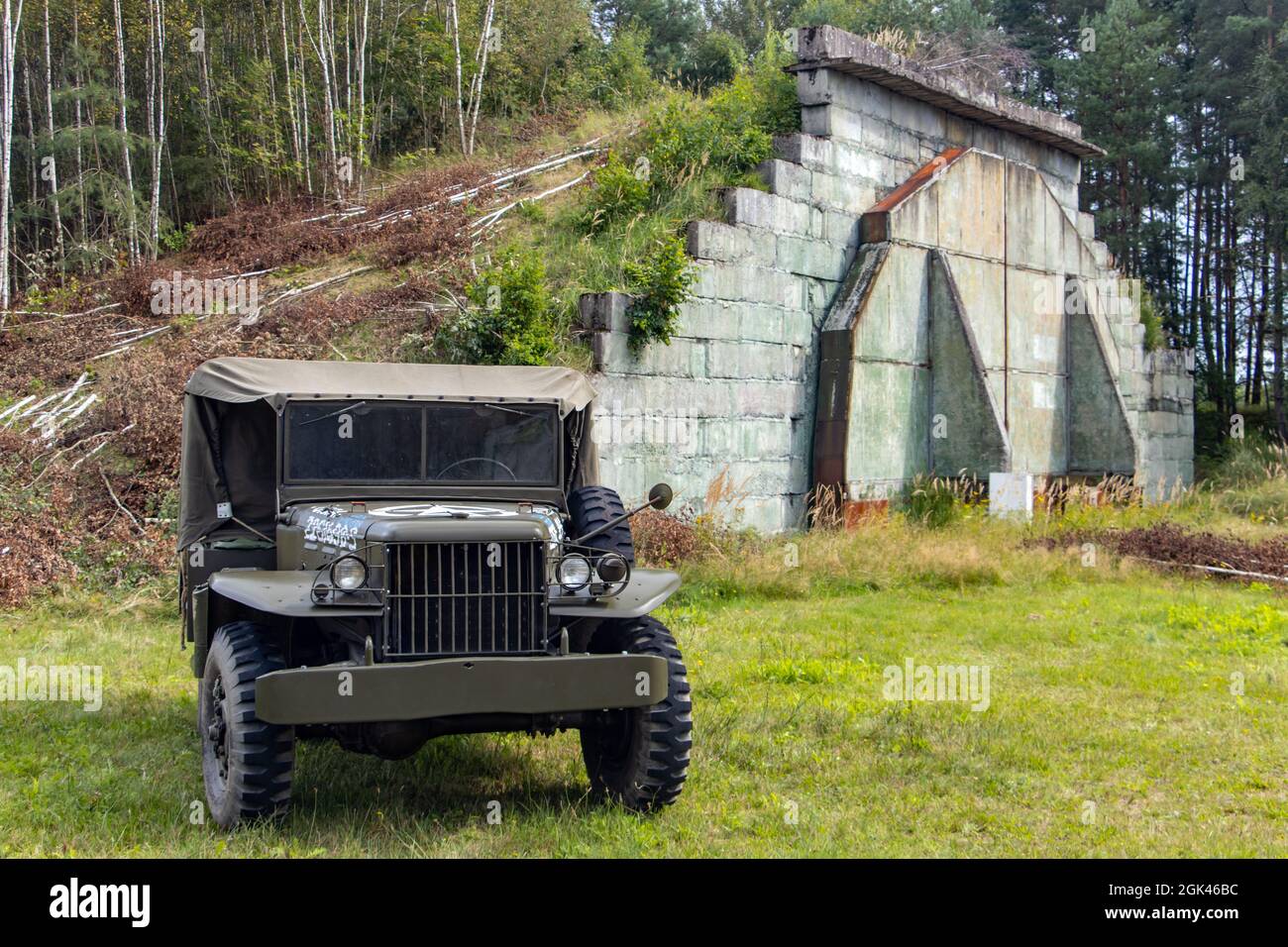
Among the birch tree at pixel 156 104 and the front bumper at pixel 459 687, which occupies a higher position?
the birch tree at pixel 156 104

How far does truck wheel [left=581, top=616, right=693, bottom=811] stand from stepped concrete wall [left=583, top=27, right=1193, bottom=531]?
690 centimetres

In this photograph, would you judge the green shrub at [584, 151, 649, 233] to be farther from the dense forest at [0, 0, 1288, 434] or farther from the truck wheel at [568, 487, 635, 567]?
the truck wheel at [568, 487, 635, 567]

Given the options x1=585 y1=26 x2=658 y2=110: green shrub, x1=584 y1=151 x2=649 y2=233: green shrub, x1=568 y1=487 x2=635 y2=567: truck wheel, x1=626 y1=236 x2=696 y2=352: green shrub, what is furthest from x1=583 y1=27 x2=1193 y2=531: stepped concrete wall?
x1=585 y1=26 x2=658 y2=110: green shrub

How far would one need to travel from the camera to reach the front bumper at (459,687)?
17.6 ft

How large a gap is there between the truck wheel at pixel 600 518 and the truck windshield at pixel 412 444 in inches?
8.6

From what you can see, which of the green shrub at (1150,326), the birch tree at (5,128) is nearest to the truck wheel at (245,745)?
the birch tree at (5,128)

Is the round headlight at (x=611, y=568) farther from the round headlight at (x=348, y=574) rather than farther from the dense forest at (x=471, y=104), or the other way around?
the dense forest at (x=471, y=104)

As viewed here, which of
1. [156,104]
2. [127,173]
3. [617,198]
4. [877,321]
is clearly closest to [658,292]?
[617,198]

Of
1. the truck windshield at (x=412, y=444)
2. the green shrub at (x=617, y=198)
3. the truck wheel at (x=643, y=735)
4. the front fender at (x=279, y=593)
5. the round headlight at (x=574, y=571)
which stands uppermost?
the green shrub at (x=617, y=198)

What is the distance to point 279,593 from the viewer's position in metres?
5.89

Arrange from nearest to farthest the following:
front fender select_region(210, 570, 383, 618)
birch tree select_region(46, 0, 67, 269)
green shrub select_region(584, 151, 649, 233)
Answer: front fender select_region(210, 570, 383, 618), green shrub select_region(584, 151, 649, 233), birch tree select_region(46, 0, 67, 269)

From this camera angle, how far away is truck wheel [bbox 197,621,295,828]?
5.68 m
